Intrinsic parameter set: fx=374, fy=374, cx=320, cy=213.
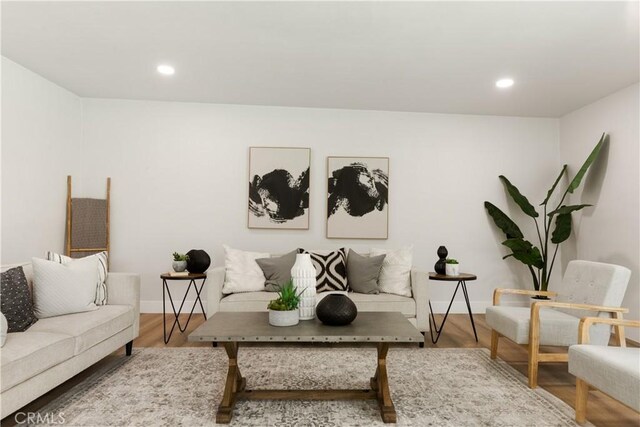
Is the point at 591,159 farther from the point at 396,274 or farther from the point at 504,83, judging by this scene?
the point at 396,274

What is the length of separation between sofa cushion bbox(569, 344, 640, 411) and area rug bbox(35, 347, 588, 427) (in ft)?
1.12

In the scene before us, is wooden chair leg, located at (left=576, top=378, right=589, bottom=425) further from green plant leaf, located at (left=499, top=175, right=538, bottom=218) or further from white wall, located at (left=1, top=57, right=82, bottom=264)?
white wall, located at (left=1, top=57, right=82, bottom=264)

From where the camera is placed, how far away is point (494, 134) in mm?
4984

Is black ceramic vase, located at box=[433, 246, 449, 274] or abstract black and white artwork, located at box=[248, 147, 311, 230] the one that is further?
abstract black and white artwork, located at box=[248, 147, 311, 230]

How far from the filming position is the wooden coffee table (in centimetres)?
208

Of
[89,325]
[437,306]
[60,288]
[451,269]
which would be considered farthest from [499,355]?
[60,288]

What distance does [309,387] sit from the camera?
100 inches

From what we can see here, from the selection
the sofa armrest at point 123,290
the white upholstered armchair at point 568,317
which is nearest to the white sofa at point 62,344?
the sofa armrest at point 123,290

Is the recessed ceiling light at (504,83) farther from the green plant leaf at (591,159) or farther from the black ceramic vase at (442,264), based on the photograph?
the black ceramic vase at (442,264)

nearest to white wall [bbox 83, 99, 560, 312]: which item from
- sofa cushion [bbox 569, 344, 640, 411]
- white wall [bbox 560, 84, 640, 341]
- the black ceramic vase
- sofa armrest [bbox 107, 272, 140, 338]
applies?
white wall [bbox 560, 84, 640, 341]

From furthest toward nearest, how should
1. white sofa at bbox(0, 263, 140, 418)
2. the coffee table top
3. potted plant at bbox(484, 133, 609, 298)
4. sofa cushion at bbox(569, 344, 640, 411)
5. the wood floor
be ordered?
potted plant at bbox(484, 133, 609, 298), the wood floor, the coffee table top, white sofa at bbox(0, 263, 140, 418), sofa cushion at bbox(569, 344, 640, 411)

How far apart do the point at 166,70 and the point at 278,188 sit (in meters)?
1.80

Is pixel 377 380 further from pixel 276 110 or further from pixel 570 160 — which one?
pixel 570 160

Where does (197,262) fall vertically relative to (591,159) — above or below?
below
